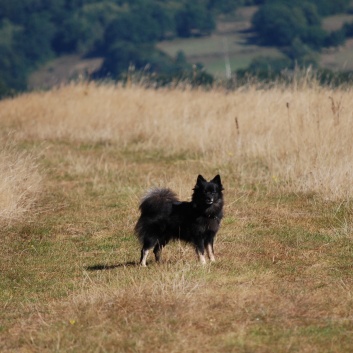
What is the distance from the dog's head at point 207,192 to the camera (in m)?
9.90

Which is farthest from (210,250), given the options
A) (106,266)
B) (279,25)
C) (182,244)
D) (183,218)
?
(279,25)

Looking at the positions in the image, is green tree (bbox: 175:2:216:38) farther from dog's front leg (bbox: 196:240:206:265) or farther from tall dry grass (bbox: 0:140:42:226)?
dog's front leg (bbox: 196:240:206:265)

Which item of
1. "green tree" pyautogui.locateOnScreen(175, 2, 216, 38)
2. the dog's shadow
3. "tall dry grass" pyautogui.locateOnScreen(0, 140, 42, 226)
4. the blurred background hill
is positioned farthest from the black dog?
"green tree" pyautogui.locateOnScreen(175, 2, 216, 38)

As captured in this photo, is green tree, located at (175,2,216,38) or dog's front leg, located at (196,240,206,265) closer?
dog's front leg, located at (196,240,206,265)

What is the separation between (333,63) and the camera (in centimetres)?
11500

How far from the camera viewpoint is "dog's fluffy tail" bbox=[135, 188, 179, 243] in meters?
10.1

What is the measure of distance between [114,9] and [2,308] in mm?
157357

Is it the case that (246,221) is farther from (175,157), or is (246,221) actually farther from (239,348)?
(175,157)

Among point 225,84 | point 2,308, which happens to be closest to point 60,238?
point 2,308

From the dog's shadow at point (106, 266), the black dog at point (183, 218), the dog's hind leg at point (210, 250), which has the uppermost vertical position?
the black dog at point (183, 218)

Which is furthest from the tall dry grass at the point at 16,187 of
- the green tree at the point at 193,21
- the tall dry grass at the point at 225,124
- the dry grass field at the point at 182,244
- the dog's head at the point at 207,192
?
the green tree at the point at 193,21

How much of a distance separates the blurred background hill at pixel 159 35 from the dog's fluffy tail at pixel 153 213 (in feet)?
360

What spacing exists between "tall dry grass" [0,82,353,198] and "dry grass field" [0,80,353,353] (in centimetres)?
5

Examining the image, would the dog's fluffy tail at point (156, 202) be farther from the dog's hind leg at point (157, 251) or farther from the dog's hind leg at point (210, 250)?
the dog's hind leg at point (210, 250)
